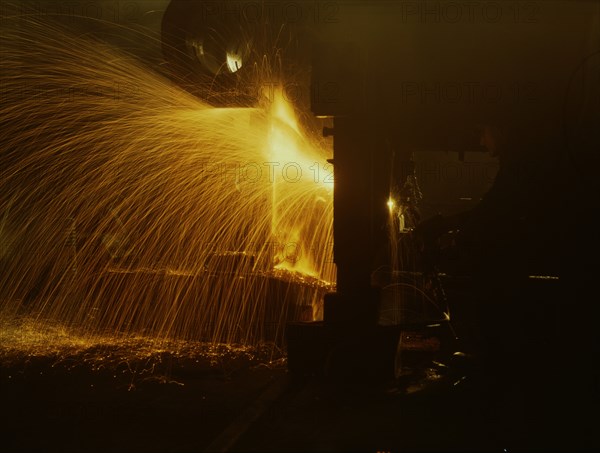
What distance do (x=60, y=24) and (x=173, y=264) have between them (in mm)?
2830

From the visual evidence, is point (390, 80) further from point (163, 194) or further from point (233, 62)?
point (163, 194)

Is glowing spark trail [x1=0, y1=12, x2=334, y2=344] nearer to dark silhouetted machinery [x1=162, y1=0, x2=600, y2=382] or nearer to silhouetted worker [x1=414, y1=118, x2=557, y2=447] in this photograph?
dark silhouetted machinery [x1=162, y1=0, x2=600, y2=382]

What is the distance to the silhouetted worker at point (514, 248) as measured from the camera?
14.6ft

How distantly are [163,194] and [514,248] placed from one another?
15.3ft

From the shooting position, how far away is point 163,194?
316 inches

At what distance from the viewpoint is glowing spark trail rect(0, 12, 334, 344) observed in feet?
22.4

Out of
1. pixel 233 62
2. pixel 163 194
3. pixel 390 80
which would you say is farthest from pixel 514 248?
pixel 163 194

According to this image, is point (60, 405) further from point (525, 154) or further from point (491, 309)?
point (525, 154)

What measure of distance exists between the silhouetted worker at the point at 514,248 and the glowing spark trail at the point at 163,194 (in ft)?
8.29

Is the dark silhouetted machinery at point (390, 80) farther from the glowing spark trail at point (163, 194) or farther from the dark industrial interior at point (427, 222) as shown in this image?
the glowing spark trail at point (163, 194)

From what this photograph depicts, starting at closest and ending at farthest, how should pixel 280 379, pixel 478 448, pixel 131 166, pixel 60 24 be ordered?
1. pixel 478 448
2. pixel 280 379
3. pixel 60 24
4. pixel 131 166

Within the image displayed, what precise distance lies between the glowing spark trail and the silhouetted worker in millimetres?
2526

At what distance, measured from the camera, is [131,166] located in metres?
8.30

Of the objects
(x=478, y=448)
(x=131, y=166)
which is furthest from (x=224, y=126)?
(x=478, y=448)
